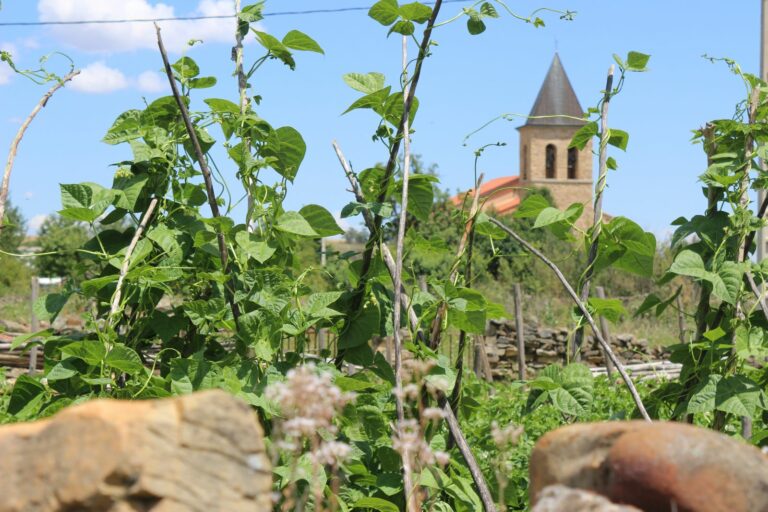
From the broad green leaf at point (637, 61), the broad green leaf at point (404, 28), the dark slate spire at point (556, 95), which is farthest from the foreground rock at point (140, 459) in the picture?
the dark slate spire at point (556, 95)

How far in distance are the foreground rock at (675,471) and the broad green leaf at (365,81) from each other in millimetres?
1685

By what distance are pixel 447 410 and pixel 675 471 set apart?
57.9 inches

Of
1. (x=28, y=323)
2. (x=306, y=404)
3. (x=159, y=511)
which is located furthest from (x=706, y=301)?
(x=28, y=323)

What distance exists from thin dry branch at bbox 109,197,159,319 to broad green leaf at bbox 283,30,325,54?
2.13ft

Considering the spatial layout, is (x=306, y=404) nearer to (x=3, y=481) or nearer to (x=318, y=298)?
(x=3, y=481)

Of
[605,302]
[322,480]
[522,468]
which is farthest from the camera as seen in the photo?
[522,468]

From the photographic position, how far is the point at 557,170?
202 ft

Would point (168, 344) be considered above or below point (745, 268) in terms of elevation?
below

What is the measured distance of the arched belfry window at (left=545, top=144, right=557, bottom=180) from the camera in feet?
203

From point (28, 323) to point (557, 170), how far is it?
163ft

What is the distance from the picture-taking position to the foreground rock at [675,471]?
1.46 m

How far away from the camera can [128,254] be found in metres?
2.95

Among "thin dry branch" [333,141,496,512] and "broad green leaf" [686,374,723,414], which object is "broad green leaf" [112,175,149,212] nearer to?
"thin dry branch" [333,141,496,512]

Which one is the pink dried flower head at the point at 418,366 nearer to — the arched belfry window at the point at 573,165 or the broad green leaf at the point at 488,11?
the broad green leaf at the point at 488,11
